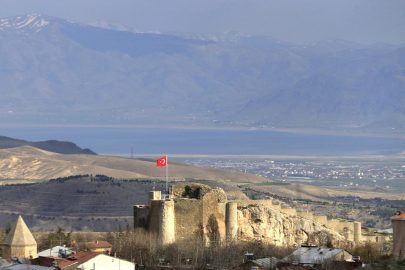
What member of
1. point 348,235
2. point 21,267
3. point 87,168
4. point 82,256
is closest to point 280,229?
point 348,235

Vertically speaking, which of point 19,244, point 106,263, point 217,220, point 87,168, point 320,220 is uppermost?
point 87,168

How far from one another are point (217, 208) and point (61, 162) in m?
128

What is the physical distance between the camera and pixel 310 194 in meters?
142

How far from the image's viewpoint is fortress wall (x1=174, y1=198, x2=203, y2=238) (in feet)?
180

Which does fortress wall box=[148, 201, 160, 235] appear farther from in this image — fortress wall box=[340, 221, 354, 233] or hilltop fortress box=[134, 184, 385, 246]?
fortress wall box=[340, 221, 354, 233]

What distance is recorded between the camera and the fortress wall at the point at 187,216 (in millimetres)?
54719

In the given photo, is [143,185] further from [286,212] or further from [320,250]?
[320,250]

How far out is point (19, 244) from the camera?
49.2m

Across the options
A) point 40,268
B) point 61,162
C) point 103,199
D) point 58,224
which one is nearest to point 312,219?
point 40,268

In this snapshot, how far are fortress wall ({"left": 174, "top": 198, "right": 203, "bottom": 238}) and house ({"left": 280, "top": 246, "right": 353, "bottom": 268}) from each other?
5.92 m

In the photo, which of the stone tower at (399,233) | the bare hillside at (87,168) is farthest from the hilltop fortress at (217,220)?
the bare hillside at (87,168)

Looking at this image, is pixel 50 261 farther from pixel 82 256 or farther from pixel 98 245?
pixel 98 245

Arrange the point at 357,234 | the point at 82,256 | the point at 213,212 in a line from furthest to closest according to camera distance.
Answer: the point at 357,234, the point at 213,212, the point at 82,256

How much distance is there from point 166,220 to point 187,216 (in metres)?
1.09
